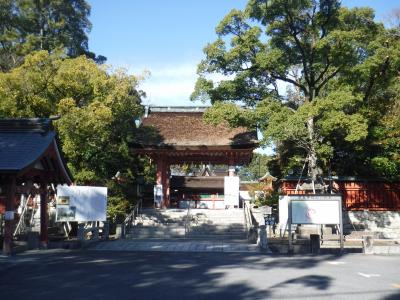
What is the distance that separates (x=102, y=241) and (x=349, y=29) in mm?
15082

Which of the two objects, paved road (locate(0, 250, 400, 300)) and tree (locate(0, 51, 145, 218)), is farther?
tree (locate(0, 51, 145, 218))

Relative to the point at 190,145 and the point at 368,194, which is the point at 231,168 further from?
the point at 368,194

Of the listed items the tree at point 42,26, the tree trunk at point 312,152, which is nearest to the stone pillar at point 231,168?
the tree trunk at point 312,152

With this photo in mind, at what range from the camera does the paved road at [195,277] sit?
785 centimetres

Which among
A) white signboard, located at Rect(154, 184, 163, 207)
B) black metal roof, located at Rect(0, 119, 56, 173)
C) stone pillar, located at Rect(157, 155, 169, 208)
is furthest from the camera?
stone pillar, located at Rect(157, 155, 169, 208)

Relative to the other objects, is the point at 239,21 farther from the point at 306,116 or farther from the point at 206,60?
the point at 306,116

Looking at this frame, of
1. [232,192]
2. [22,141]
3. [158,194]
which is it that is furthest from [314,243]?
[158,194]

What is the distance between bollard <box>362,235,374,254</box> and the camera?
15000mm

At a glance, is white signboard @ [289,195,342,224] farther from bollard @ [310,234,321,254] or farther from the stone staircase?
the stone staircase

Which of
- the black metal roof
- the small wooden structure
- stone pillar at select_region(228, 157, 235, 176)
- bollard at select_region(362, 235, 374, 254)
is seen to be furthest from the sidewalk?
stone pillar at select_region(228, 157, 235, 176)

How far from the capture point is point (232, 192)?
25.4 metres

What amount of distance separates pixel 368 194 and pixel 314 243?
378 inches

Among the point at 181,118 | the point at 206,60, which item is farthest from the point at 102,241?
the point at 181,118

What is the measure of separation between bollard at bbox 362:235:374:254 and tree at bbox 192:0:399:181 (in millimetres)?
5243
